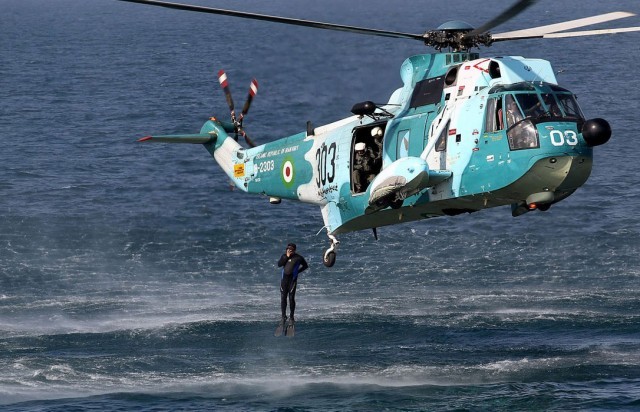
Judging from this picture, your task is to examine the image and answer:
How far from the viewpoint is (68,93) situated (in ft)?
288

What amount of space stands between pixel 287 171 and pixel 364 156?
11.1 feet

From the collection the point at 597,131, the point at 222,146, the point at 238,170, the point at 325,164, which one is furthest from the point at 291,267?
the point at 597,131

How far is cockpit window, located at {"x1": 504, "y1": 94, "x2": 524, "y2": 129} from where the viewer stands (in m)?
26.9

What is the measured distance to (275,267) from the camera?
49875 mm

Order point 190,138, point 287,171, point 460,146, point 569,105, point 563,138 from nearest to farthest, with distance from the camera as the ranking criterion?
point 563,138
point 569,105
point 460,146
point 287,171
point 190,138

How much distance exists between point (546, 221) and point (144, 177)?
23.5 metres

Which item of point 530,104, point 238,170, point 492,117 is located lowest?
point 492,117

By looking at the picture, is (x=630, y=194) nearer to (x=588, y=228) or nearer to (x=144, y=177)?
(x=588, y=228)

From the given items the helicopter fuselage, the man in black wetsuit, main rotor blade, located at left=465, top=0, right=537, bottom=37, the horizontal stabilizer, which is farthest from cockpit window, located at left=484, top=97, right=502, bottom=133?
the horizontal stabilizer

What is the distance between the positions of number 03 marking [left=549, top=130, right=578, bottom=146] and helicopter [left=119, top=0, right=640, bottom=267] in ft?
0.07

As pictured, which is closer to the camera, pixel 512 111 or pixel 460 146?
pixel 512 111

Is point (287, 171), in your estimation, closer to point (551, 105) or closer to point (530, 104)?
point (530, 104)

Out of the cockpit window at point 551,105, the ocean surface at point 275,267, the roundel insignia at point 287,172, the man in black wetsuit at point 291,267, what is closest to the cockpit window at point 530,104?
the cockpit window at point 551,105

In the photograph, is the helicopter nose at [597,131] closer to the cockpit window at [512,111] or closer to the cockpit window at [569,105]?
the cockpit window at [569,105]
